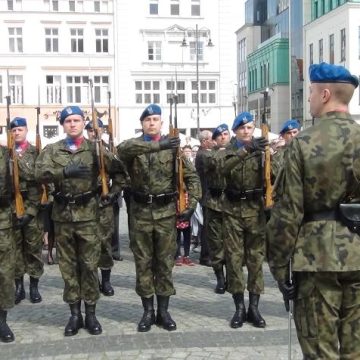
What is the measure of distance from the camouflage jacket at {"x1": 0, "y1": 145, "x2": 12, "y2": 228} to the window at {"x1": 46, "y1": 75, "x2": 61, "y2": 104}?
41080 mm

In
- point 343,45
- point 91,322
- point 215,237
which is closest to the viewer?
point 91,322

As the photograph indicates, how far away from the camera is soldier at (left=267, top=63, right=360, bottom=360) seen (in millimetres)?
3477

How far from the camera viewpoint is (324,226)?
139 inches

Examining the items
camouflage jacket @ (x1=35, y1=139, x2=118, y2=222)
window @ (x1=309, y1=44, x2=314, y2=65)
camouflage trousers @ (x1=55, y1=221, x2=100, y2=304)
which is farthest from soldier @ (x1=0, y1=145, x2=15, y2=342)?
window @ (x1=309, y1=44, x2=314, y2=65)

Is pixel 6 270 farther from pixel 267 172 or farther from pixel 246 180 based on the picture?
pixel 267 172

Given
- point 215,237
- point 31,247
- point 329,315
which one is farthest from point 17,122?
point 329,315

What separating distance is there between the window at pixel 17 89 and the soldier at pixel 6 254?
1606 inches

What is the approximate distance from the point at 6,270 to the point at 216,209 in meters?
3.34

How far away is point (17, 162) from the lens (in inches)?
246

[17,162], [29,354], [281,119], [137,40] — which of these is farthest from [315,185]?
[281,119]

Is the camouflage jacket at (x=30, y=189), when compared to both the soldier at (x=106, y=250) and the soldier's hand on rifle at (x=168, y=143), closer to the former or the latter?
the soldier at (x=106, y=250)

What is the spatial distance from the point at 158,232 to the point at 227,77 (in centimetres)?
4298

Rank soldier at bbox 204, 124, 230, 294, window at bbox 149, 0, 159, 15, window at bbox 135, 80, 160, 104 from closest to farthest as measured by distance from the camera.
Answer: soldier at bbox 204, 124, 230, 294
window at bbox 135, 80, 160, 104
window at bbox 149, 0, 159, 15

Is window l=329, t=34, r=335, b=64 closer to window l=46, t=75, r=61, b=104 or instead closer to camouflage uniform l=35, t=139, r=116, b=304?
window l=46, t=75, r=61, b=104
